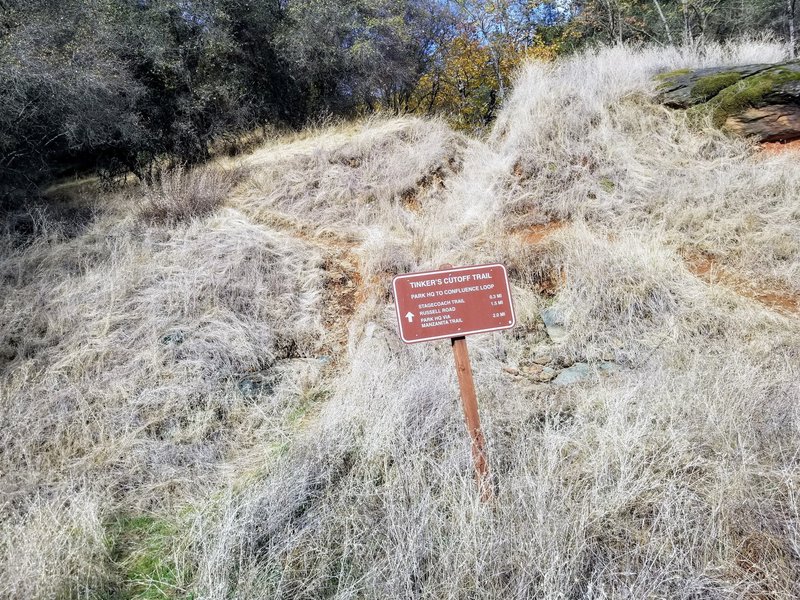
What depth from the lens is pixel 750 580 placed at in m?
2.27

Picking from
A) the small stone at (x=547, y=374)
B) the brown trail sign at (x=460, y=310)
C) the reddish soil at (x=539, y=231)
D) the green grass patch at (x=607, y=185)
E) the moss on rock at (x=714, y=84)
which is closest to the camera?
the brown trail sign at (x=460, y=310)

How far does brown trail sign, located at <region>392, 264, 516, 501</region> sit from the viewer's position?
2.89 meters

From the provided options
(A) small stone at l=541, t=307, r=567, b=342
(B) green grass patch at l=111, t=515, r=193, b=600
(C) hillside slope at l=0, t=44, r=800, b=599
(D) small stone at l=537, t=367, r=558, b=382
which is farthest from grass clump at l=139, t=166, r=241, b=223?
(D) small stone at l=537, t=367, r=558, b=382

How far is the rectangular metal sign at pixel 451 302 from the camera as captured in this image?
290 cm

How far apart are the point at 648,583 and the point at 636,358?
265cm

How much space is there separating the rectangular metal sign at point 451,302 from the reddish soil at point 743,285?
3.48 metres

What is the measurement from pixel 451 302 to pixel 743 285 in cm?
405

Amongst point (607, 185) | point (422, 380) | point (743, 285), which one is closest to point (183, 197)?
point (422, 380)

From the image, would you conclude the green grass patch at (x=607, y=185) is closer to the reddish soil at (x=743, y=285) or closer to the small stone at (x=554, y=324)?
the reddish soil at (x=743, y=285)

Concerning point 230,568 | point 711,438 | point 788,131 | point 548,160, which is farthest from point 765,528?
point 788,131

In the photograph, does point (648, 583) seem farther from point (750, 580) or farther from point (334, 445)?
point (334, 445)

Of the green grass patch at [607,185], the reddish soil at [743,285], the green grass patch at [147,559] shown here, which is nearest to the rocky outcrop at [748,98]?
the green grass patch at [607,185]

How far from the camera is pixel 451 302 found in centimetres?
297

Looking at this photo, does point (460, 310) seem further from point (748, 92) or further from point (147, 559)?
point (748, 92)
